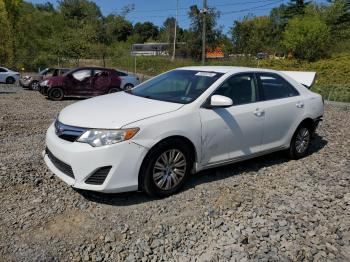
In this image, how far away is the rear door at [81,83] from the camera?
15.6 m

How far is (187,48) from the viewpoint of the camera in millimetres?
51062

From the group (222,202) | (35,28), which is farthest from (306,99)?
(35,28)

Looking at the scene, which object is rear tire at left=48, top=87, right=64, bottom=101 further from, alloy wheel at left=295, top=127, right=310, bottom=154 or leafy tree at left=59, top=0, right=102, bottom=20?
leafy tree at left=59, top=0, right=102, bottom=20

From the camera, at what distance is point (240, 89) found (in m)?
5.39

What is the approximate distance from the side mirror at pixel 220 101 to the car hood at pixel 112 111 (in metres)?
0.41

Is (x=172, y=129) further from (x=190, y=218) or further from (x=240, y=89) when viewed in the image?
(x=240, y=89)

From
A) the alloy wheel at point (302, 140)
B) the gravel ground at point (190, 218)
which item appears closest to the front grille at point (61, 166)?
the gravel ground at point (190, 218)

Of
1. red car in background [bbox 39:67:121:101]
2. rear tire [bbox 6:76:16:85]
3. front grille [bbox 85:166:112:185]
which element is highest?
front grille [bbox 85:166:112:185]

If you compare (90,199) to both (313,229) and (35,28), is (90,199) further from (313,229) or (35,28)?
(35,28)

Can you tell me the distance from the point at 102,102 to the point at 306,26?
133 ft

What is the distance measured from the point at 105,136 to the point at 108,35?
3488cm

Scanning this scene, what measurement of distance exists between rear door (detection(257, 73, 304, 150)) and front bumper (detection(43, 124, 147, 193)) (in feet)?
7.45

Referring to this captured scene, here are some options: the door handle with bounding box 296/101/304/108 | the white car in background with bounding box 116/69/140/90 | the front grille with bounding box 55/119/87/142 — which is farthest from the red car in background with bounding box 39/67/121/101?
the front grille with bounding box 55/119/87/142

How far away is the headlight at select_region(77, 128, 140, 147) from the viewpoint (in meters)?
4.06
